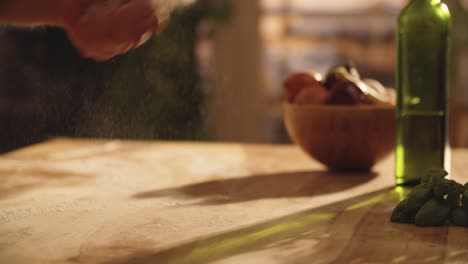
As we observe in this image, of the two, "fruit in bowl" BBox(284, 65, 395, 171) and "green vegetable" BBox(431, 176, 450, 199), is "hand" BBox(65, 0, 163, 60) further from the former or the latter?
"fruit in bowl" BBox(284, 65, 395, 171)

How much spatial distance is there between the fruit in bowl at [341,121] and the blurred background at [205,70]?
156cm

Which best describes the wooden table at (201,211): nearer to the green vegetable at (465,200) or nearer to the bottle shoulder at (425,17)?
the green vegetable at (465,200)

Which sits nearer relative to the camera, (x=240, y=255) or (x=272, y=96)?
(x=240, y=255)

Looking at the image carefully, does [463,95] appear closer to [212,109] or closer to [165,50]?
[212,109]

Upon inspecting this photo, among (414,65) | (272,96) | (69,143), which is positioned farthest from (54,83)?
(414,65)

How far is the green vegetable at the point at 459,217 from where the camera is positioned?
0.98 m

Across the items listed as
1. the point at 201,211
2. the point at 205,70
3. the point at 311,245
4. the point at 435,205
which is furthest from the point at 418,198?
the point at 205,70

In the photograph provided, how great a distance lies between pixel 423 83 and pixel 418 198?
1.10 ft

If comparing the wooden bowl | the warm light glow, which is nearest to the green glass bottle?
the wooden bowl

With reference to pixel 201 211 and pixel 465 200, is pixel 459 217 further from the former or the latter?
pixel 201 211

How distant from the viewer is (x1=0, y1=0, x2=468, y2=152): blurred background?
324 centimetres

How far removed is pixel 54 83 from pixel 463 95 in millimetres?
1978

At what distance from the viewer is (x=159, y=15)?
0.84 meters

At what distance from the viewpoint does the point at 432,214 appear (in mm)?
978
